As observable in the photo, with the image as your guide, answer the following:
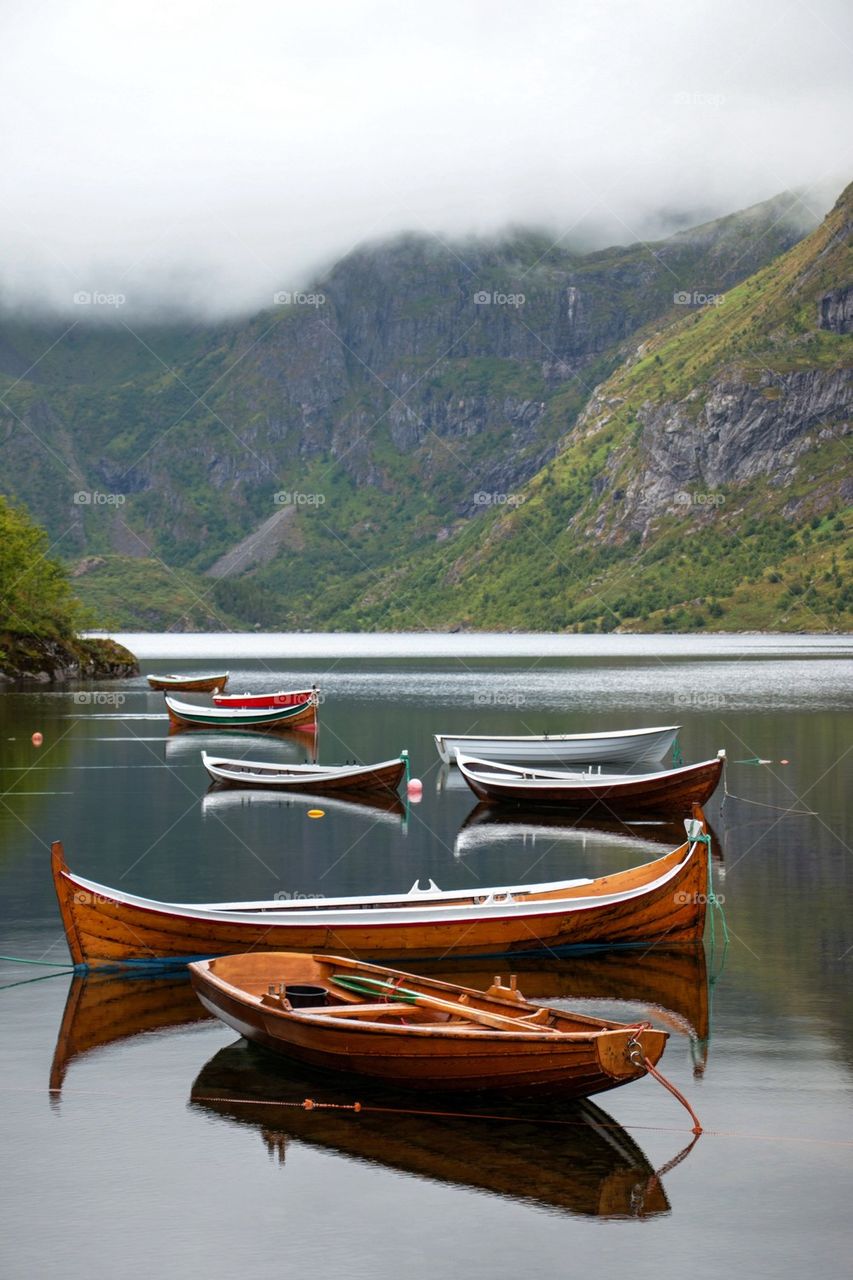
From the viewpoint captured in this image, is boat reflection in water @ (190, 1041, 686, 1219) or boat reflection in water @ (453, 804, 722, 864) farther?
boat reflection in water @ (453, 804, 722, 864)

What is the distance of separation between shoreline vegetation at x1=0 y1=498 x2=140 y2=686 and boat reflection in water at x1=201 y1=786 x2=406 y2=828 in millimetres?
85976

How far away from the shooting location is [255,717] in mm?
96750

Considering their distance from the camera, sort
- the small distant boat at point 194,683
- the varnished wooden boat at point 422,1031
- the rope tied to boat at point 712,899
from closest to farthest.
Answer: the varnished wooden boat at point 422,1031
the rope tied to boat at point 712,899
the small distant boat at point 194,683

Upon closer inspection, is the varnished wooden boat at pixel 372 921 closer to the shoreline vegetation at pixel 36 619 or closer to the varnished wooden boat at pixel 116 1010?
the varnished wooden boat at pixel 116 1010

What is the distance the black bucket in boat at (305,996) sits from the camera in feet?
72.3

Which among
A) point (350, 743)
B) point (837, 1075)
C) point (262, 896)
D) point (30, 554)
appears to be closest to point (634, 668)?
point (30, 554)

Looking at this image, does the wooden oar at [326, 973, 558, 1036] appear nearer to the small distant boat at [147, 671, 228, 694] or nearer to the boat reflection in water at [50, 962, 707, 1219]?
the boat reflection in water at [50, 962, 707, 1219]

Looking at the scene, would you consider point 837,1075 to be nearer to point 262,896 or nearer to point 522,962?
point 522,962

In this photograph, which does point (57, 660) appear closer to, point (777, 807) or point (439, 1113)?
point (777, 807)

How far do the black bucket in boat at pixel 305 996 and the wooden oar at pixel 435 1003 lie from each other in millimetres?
552

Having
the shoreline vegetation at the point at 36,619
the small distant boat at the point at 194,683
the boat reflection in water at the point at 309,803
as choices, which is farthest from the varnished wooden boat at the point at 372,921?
the shoreline vegetation at the point at 36,619

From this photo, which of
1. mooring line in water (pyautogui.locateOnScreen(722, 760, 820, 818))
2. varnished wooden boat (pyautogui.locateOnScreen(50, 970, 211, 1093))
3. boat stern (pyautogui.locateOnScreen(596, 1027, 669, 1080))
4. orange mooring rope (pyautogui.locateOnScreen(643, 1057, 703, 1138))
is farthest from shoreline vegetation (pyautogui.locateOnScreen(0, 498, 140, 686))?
boat stern (pyautogui.locateOnScreen(596, 1027, 669, 1080))

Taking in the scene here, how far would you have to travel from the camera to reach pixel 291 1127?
19719mm

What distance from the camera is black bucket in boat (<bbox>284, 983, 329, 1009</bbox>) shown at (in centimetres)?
2205
